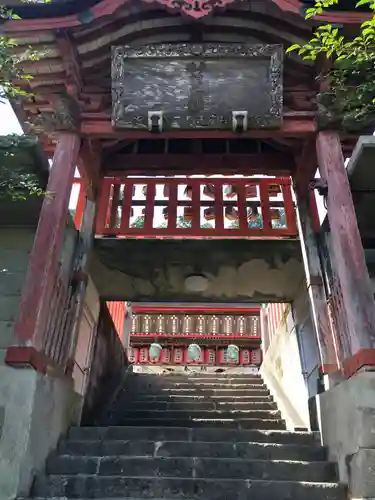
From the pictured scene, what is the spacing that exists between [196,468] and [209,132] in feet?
14.8

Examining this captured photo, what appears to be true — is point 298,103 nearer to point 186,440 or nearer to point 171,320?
point 186,440

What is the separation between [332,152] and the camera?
6332 mm

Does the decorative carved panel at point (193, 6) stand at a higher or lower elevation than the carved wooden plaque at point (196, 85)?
higher

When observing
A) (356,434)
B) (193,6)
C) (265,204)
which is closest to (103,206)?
(265,204)

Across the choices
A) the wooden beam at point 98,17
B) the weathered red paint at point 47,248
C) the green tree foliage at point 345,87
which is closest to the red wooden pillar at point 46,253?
the weathered red paint at point 47,248

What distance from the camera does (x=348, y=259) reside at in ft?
17.5

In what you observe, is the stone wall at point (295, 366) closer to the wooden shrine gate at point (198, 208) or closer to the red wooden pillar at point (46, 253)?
the wooden shrine gate at point (198, 208)

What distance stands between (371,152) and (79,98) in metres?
4.47

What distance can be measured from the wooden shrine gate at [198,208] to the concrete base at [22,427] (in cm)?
358

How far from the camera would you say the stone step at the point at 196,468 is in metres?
4.85

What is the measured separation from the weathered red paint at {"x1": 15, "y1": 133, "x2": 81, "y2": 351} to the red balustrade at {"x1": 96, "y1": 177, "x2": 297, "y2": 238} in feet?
5.81

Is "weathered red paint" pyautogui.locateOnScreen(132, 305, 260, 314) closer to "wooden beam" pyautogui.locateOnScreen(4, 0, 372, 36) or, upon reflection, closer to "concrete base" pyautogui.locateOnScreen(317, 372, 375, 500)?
"wooden beam" pyautogui.locateOnScreen(4, 0, 372, 36)

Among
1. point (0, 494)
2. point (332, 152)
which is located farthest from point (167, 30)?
point (0, 494)

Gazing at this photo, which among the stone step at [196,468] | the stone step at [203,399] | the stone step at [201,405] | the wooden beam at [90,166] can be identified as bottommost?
the stone step at [196,468]
